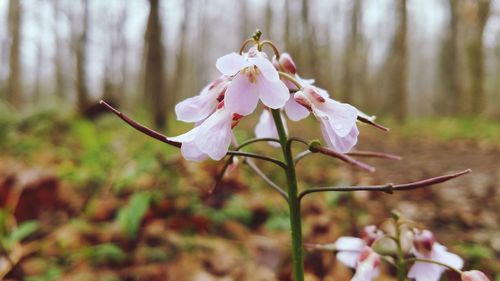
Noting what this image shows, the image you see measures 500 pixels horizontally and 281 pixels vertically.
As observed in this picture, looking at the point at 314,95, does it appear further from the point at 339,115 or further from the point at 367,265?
the point at 367,265

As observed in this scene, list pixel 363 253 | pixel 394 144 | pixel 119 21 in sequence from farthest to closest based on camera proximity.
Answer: pixel 119 21
pixel 394 144
pixel 363 253

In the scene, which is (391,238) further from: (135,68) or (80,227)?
(135,68)

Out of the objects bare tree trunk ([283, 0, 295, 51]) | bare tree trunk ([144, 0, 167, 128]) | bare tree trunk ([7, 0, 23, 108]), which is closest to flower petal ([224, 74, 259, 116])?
bare tree trunk ([144, 0, 167, 128])

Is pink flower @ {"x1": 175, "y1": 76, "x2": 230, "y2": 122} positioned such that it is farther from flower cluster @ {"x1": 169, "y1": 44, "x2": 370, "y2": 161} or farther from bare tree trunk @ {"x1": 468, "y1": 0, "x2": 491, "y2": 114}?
bare tree trunk @ {"x1": 468, "y1": 0, "x2": 491, "y2": 114}

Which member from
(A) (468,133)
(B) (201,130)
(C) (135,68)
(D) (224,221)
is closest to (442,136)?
(A) (468,133)

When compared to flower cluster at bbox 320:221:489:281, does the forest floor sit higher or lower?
lower

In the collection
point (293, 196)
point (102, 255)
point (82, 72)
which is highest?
point (293, 196)

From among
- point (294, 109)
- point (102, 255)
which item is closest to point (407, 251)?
point (294, 109)
